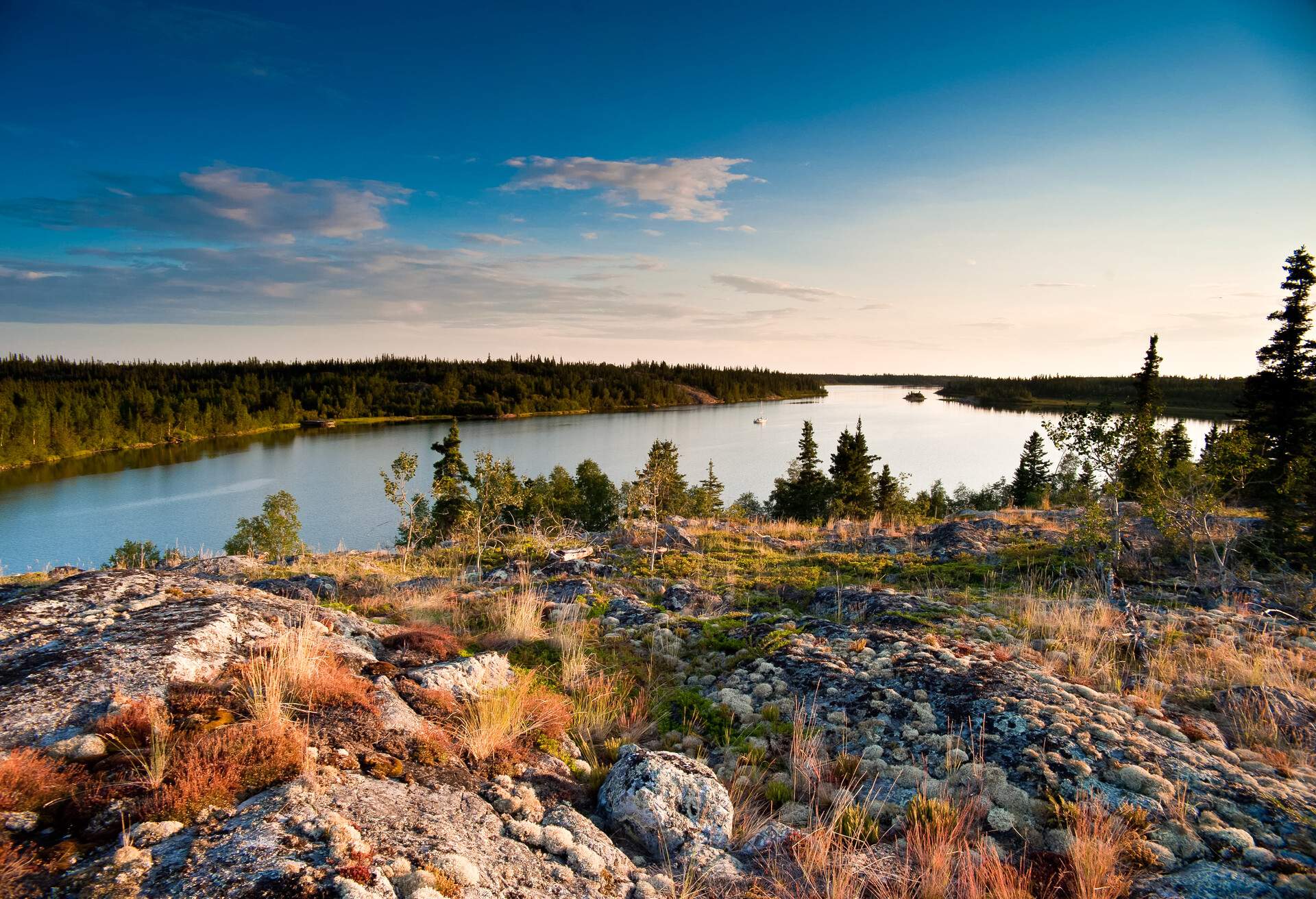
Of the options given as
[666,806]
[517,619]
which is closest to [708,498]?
[517,619]

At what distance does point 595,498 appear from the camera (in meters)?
62.2

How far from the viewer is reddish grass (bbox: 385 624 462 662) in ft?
18.3

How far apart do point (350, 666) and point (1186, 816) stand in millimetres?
6105

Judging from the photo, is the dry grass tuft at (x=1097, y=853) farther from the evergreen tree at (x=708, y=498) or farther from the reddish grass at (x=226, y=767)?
the evergreen tree at (x=708, y=498)

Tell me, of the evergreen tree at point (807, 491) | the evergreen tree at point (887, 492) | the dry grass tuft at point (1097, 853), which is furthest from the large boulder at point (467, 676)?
the evergreen tree at point (807, 491)

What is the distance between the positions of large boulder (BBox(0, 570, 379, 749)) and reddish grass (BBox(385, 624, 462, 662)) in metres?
0.22

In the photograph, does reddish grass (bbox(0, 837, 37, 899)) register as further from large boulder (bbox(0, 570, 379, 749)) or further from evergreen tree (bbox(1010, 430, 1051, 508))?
evergreen tree (bbox(1010, 430, 1051, 508))

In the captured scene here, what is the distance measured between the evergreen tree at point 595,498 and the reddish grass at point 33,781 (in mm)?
57697

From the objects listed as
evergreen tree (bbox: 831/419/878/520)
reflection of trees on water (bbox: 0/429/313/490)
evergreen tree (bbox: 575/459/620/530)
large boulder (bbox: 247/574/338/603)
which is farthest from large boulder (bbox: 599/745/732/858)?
reflection of trees on water (bbox: 0/429/313/490)

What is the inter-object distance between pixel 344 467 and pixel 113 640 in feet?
299

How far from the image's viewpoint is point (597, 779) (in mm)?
4238

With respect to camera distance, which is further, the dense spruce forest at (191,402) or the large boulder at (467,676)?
the dense spruce forest at (191,402)

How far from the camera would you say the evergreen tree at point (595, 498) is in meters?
61.2

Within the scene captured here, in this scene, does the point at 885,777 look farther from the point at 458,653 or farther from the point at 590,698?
the point at 458,653
